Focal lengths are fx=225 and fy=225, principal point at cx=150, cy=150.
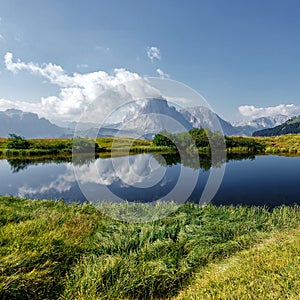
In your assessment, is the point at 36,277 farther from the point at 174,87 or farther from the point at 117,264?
the point at 174,87

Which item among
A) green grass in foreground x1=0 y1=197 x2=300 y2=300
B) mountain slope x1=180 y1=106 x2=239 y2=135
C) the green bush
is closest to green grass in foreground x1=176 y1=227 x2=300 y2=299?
green grass in foreground x1=0 y1=197 x2=300 y2=300

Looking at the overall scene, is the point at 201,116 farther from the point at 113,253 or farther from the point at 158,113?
the point at 113,253

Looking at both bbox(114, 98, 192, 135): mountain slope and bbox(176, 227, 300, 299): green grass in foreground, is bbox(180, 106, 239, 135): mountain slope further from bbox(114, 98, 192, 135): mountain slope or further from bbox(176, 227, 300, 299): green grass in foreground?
bbox(176, 227, 300, 299): green grass in foreground

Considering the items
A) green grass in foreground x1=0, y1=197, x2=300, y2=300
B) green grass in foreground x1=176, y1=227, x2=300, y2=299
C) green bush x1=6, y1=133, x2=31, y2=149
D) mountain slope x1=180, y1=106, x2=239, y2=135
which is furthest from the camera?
green bush x1=6, y1=133, x2=31, y2=149

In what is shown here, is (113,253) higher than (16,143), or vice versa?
(16,143)

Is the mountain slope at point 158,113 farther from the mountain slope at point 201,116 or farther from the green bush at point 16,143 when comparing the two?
the green bush at point 16,143

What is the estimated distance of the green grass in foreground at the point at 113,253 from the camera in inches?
168

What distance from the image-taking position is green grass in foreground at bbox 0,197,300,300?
168 inches

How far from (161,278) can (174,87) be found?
5.78 meters

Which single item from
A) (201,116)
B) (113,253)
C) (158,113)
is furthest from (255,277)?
(158,113)

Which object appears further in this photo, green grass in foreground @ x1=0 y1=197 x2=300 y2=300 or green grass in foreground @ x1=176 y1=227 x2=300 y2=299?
green grass in foreground @ x1=0 y1=197 x2=300 y2=300

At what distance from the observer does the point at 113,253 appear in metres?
5.80

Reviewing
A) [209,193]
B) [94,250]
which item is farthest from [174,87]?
[209,193]

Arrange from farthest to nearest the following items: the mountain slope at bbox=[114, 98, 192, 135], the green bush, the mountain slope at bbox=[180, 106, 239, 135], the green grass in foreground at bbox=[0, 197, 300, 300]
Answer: the green bush
the mountain slope at bbox=[114, 98, 192, 135]
the mountain slope at bbox=[180, 106, 239, 135]
the green grass in foreground at bbox=[0, 197, 300, 300]
